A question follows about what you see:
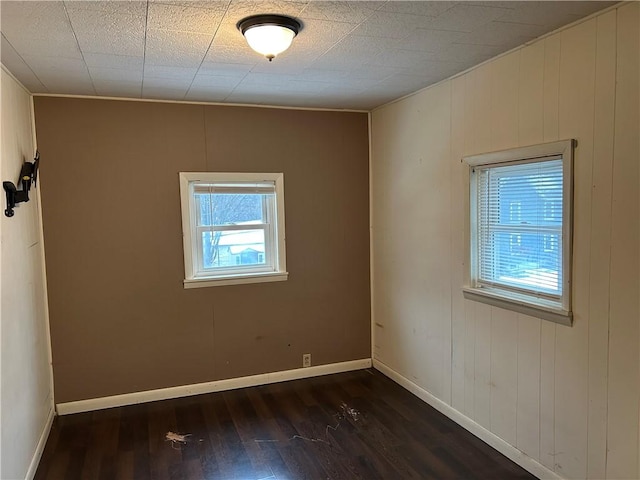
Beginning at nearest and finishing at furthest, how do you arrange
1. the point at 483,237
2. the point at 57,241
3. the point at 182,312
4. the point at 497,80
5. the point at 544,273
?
the point at 544,273 → the point at 497,80 → the point at 483,237 → the point at 57,241 → the point at 182,312

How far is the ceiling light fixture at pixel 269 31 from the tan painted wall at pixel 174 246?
1.75 meters

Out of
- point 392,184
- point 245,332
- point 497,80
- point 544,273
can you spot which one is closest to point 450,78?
point 497,80

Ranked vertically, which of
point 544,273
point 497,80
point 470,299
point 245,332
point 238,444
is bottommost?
point 238,444

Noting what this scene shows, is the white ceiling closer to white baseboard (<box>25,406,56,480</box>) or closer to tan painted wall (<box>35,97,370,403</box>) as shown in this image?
tan painted wall (<box>35,97,370,403</box>)

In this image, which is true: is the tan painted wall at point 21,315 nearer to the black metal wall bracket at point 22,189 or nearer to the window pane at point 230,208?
the black metal wall bracket at point 22,189

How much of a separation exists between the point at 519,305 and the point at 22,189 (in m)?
2.98

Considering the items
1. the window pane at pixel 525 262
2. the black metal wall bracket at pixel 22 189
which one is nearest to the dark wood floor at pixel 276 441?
the window pane at pixel 525 262

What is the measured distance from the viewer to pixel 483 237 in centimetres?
304

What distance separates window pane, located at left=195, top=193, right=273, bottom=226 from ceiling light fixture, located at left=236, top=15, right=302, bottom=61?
1869 millimetres

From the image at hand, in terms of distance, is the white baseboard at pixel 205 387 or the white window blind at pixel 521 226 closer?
the white window blind at pixel 521 226

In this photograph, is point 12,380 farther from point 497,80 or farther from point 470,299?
point 497,80

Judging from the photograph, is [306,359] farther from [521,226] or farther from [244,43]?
[244,43]

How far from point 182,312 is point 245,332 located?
1.82 ft

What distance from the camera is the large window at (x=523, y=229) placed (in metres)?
2.43
